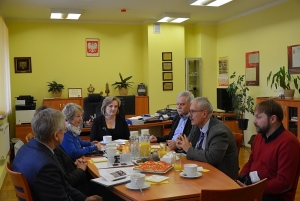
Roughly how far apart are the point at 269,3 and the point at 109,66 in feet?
12.6

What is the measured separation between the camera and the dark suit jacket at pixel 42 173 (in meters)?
2.21

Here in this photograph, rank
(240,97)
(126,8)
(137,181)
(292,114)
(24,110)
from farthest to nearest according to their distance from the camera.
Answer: (240,97), (24,110), (126,8), (292,114), (137,181)

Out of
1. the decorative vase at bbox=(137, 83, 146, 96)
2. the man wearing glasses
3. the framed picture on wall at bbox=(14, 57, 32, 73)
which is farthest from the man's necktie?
the framed picture on wall at bbox=(14, 57, 32, 73)

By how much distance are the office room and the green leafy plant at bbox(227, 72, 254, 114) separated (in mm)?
172

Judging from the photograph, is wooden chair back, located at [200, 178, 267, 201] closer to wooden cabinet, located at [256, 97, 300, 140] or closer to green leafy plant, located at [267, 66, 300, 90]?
wooden cabinet, located at [256, 97, 300, 140]

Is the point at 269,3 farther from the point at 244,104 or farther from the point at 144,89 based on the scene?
the point at 144,89

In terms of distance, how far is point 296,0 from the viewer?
6250mm

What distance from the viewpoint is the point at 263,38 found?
7.17 meters

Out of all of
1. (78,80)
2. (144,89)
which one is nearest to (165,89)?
(144,89)

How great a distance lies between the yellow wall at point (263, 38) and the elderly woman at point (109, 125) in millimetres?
3513

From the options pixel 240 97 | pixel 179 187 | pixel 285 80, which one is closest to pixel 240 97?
pixel 240 97

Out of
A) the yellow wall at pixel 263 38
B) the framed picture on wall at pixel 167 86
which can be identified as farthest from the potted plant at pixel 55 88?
the yellow wall at pixel 263 38

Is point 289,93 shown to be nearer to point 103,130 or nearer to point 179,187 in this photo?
point 103,130

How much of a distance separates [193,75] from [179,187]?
265 inches
